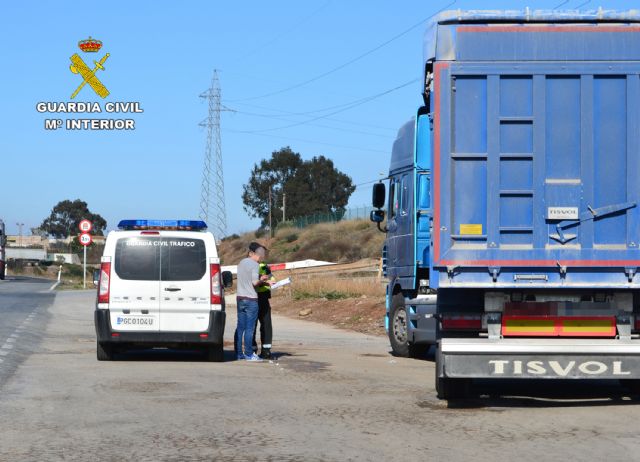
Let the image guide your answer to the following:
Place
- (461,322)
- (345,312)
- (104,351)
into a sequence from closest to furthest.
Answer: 1. (461,322)
2. (104,351)
3. (345,312)

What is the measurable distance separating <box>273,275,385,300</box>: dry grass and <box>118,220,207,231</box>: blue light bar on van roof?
1535cm

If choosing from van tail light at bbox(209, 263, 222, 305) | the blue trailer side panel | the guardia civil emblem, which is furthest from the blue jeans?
the guardia civil emblem

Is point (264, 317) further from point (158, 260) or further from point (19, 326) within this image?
point (19, 326)

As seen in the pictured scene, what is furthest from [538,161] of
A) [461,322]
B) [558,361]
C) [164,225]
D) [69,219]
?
[69,219]

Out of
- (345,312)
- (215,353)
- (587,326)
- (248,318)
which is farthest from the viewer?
(345,312)

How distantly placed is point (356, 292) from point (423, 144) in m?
17.2

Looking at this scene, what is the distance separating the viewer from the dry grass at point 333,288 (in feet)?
112

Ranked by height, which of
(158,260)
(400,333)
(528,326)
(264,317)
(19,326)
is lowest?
(19,326)

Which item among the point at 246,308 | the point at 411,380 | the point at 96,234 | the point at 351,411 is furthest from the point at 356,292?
the point at 96,234

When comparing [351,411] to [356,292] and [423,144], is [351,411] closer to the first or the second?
[423,144]

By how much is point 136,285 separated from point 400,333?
14.1ft

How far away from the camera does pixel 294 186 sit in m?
122

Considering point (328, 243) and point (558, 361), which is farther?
point (328, 243)

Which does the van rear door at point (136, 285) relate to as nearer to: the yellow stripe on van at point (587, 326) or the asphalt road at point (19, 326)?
the asphalt road at point (19, 326)
